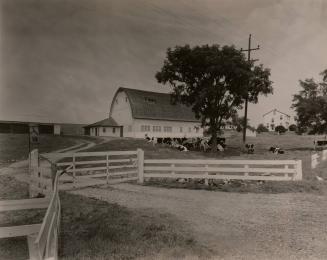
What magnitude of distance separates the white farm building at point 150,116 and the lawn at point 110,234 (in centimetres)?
2258

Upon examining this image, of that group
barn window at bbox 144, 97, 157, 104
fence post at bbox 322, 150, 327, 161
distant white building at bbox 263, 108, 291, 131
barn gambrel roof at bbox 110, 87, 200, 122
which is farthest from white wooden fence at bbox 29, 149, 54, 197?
distant white building at bbox 263, 108, 291, 131

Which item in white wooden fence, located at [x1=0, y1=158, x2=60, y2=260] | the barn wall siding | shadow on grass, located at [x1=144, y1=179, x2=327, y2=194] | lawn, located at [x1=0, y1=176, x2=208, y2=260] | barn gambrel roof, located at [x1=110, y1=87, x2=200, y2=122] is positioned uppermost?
barn gambrel roof, located at [x1=110, y1=87, x2=200, y2=122]

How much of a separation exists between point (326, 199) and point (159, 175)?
209 inches

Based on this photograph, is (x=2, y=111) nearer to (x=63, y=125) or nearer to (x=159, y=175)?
(x=63, y=125)

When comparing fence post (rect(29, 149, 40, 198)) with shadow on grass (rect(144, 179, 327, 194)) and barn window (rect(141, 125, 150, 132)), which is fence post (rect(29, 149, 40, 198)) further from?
barn window (rect(141, 125, 150, 132))

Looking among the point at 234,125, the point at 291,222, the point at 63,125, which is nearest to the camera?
the point at 291,222

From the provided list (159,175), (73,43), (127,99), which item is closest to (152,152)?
(159,175)

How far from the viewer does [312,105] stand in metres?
34.9

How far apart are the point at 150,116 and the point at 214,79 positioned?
10.4m

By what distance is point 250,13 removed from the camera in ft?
29.2

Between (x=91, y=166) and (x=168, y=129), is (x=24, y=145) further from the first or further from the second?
(x=168, y=129)

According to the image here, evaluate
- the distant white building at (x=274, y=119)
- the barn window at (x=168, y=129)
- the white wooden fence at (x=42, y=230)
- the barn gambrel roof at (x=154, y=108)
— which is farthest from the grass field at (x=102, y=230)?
the distant white building at (x=274, y=119)

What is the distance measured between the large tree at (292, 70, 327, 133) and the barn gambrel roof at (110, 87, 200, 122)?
11.6m

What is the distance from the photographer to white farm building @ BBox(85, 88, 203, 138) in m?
35.1
